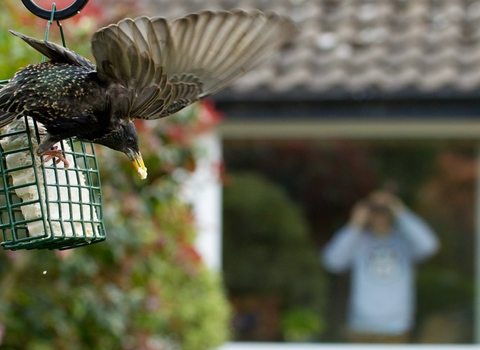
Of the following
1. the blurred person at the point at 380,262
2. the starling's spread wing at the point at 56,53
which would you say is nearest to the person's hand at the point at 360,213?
the blurred person at the point at 380,262

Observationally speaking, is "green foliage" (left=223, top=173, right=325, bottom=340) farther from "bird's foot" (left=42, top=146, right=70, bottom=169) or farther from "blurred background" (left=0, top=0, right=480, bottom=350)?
"bird's foot" (left=42, top=146, right=70, bottom=169)

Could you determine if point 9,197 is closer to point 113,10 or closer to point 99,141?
point 99,141

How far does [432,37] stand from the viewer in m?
6.93

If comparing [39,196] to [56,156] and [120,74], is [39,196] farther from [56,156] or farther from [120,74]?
[120,74]

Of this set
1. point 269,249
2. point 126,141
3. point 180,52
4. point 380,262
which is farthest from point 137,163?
point 380,262

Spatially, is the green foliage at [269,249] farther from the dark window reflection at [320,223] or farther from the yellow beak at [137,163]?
the yellow beak at [137,163]

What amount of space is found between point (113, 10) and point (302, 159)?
97.3 inches

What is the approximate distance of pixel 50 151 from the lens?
273cm

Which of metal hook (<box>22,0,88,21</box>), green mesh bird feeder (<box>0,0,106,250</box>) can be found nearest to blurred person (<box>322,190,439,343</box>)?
green mesh bird feeder (<box>0,0,106,250</box>)

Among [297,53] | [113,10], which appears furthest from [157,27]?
Result: [297,53]

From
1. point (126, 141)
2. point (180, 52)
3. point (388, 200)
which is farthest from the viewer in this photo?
point (388, 200)

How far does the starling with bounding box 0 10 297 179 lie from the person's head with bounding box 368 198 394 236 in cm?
452

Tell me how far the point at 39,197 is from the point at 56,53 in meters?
0.44

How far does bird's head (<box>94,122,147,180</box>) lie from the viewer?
8.75 feet
